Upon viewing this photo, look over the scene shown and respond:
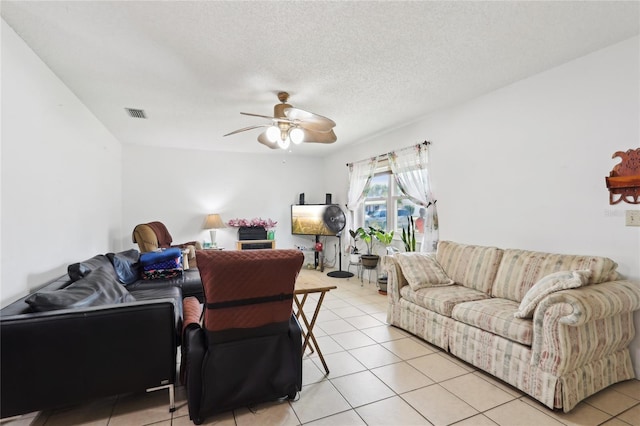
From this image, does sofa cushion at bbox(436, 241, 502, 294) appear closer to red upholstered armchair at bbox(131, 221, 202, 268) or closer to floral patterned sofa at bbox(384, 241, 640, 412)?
floral patterned sofa at bbox(384, 241, 640, 412)

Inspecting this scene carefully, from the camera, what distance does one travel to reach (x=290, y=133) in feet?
9.85

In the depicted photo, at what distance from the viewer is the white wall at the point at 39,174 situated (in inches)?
75.5

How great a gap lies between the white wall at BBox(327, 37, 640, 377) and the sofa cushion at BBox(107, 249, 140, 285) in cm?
363

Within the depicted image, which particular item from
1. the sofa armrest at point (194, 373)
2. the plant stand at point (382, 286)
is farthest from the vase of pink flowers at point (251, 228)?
the sofa armrest at point (194, 373)

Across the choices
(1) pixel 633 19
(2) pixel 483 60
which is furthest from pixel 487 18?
(1) pixel 633 19

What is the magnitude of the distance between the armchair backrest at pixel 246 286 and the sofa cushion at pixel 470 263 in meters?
1.99

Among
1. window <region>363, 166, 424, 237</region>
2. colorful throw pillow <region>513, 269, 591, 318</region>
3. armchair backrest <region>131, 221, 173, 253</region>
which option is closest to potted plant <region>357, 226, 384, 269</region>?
window <region>363, 166, 424, 237</region>

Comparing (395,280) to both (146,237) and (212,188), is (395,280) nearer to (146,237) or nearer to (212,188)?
(146,237)

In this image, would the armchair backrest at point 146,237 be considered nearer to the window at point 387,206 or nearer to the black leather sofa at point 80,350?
the black leather sofa at point 80,350

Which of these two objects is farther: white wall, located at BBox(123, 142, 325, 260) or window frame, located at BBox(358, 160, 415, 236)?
white wall, located at BBox(123, 142, 325, 260)

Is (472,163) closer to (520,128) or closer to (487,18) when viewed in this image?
(520,128)

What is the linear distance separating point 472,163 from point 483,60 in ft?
3.88

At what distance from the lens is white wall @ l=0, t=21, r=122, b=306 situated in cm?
192

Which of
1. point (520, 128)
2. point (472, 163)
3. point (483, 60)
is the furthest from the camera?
point (472, 163)
